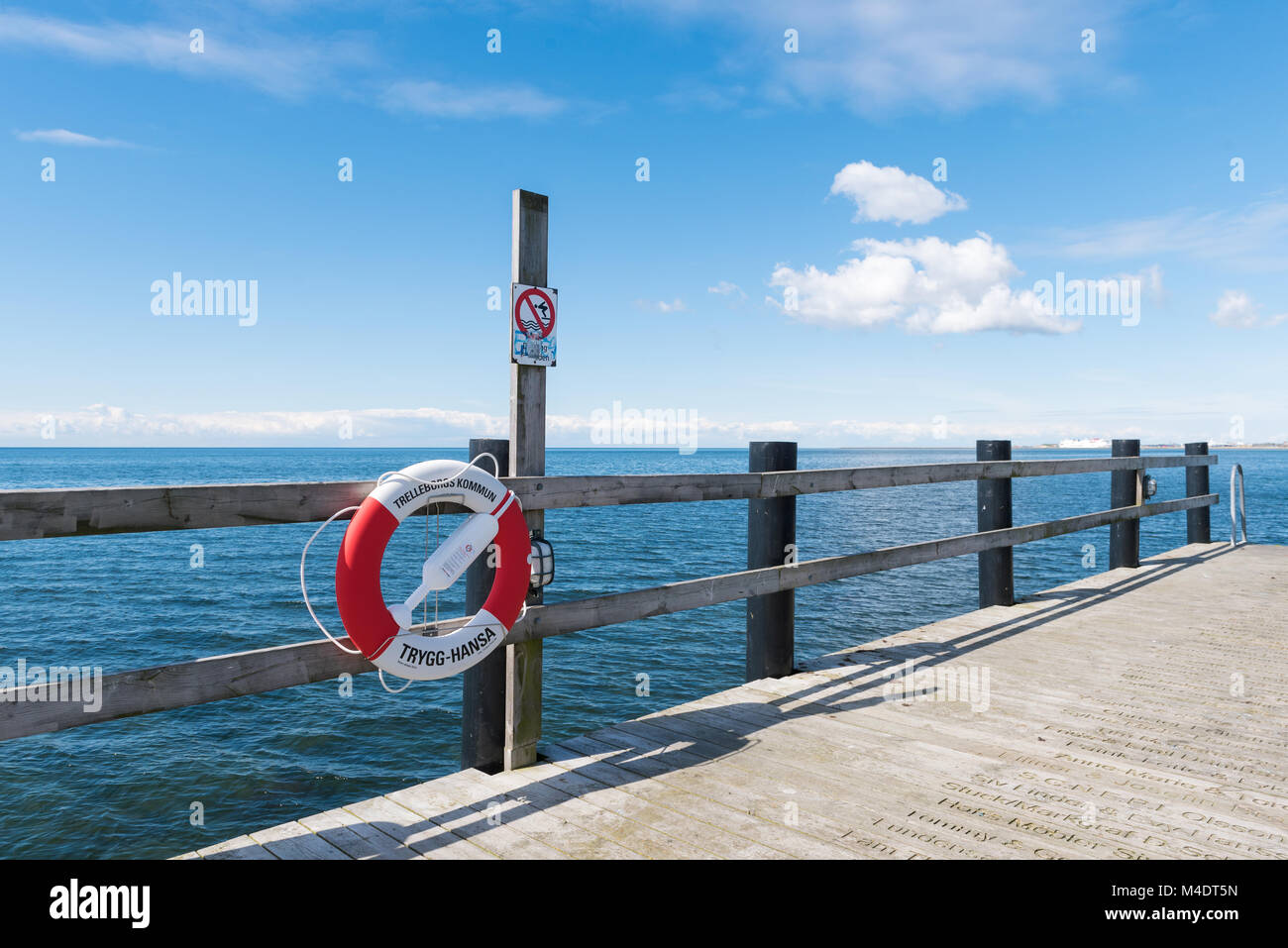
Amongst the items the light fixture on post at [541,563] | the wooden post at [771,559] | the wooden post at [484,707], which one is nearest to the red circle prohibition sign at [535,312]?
the wooden post at [484,707]

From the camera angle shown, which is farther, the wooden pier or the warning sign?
the warning sign

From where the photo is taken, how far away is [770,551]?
13.9 ft

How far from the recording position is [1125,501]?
778 cm

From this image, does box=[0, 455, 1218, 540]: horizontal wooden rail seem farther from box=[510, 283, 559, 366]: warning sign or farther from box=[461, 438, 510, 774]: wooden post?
box=[510, 283, 559, 366]: warning sign

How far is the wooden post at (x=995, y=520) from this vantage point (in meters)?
5.89

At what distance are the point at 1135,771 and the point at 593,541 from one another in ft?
84.9

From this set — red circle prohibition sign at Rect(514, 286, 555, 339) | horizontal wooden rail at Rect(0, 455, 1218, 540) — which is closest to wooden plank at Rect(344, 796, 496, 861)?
horizontal wooden rail at Rect(0, 455, 1218, 540)

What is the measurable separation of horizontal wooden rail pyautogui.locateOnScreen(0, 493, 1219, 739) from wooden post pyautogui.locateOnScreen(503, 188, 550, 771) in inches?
6.5

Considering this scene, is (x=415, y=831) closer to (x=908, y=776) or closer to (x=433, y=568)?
(x=433, y=568)

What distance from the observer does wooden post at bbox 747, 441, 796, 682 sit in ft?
13.8

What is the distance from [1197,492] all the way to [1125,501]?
10.7 feet

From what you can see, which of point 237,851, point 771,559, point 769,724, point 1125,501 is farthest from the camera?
point 1125,501

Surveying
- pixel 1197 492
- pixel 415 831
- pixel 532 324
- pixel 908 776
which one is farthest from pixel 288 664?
pixel 1197 492

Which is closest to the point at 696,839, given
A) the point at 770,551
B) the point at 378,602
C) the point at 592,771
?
the point at 592,771
